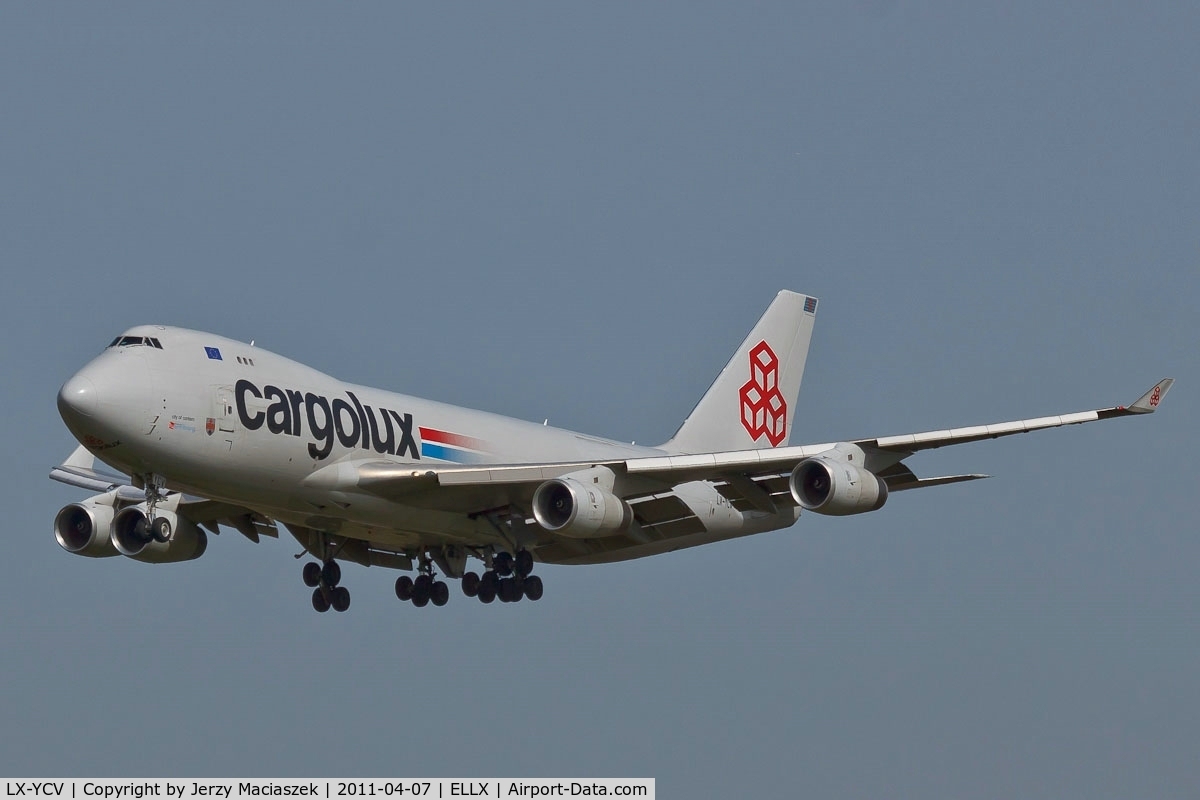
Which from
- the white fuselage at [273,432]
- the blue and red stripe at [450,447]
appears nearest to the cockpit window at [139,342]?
the white fuselage at [273,432]

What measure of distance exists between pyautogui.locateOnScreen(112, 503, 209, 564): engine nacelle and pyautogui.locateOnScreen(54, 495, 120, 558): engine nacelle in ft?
0.90

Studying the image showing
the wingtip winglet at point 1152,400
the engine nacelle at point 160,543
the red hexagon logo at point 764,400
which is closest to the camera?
the wingtip winglet at point 1152,400

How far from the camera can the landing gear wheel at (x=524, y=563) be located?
159 ft

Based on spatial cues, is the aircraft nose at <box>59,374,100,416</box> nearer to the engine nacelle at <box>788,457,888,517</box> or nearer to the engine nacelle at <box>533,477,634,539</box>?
the engine nacelle at <box>533,477,634,539</box>

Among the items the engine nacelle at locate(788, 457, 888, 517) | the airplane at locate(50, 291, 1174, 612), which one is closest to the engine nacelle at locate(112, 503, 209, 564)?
the airplane at locate(50, 291, 1174, 612)

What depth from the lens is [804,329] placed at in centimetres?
5950

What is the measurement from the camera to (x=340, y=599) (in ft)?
166

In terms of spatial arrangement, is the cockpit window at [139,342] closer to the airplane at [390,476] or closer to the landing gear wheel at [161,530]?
the airplane at [390,476]

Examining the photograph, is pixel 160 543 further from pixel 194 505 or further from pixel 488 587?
pixel 488 587

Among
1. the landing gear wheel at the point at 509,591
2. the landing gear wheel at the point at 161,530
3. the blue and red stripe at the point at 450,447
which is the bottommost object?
the landing gear wheel at the point at 161,530

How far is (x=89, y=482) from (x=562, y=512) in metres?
15.1

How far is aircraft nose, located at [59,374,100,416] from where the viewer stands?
40.1 m

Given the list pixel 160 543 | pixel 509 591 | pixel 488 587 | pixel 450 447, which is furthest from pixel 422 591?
pixel 160 543

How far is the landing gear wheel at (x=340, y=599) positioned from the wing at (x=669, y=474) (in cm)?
565
